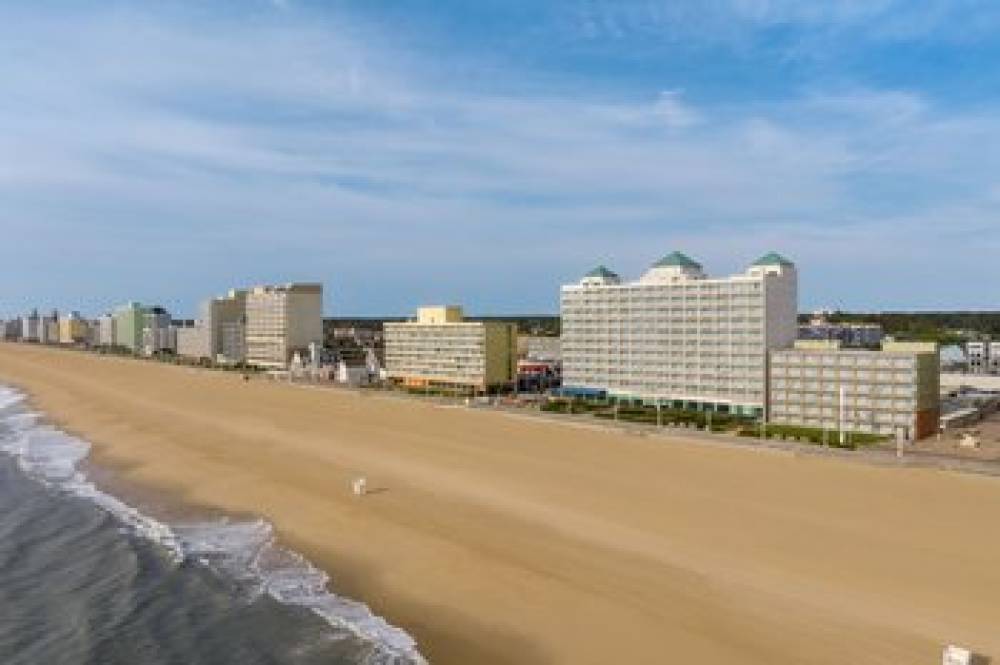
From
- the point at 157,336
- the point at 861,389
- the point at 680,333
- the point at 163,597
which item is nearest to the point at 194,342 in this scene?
the point at 157,336

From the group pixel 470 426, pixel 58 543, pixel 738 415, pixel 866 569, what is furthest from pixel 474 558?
pixel 738 415

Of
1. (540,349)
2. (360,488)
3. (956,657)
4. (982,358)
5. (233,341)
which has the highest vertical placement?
(233,341)

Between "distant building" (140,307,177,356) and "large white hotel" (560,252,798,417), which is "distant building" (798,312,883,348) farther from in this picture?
"distant building" (140,307,177,356)

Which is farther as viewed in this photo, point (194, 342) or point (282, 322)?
point (194, 342)

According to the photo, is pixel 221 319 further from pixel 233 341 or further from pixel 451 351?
pixel 451 351

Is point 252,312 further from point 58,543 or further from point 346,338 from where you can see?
point 58,543

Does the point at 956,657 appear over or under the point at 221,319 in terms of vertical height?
under
